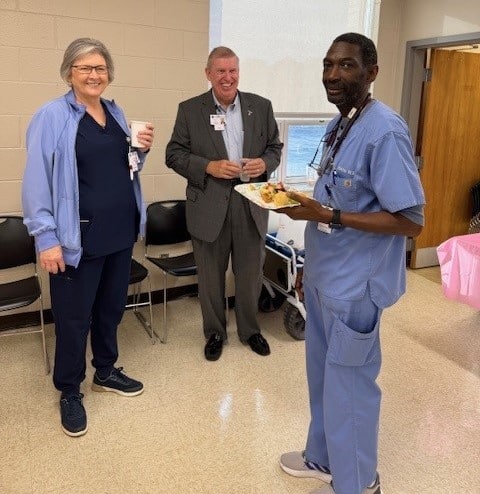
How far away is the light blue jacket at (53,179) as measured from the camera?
6.46 ft

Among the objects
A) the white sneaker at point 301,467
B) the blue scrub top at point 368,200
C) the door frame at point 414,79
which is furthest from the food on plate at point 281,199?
the door frame at point 414,79

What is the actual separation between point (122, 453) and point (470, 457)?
4.94 ft

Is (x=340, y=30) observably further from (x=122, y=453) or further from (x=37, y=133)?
(x=122, y=453)

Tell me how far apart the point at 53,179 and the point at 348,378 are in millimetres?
1344

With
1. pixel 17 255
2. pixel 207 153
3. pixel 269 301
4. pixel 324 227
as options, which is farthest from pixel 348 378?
pixel 17 255

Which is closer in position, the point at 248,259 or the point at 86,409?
the point at 86,409

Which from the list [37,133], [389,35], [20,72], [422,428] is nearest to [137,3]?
[20,72]

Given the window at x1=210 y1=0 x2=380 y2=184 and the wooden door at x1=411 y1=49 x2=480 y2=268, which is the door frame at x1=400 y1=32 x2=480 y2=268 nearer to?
the wooden door at x1=411 y1=49 x2=480 y2=268

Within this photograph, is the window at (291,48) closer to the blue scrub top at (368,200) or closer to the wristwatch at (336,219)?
the blue scrub top at (368,200)

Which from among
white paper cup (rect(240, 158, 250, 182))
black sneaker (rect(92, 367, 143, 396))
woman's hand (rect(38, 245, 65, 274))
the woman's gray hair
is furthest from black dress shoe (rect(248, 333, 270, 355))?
the woman's gray hair

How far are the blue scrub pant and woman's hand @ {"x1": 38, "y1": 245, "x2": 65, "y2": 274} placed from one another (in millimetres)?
998

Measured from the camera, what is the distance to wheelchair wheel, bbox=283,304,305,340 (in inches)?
125

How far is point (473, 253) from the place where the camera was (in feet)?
9.34

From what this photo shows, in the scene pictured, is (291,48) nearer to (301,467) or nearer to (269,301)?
(269,301)
